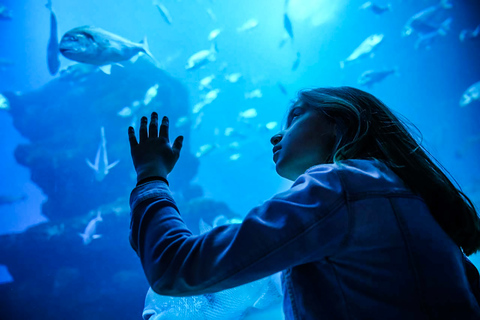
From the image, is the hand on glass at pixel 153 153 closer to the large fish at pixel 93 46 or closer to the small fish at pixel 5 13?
the large fish at pixel 93 46

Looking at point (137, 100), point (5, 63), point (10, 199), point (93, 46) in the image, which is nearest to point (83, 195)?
point (10, 199)

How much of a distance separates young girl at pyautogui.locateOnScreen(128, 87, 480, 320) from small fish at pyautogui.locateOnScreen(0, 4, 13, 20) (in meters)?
13.5

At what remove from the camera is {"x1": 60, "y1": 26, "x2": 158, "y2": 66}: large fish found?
410cm

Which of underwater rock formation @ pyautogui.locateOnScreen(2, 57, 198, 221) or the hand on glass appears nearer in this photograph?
the hand on glass

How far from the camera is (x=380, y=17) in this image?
18.3 metres

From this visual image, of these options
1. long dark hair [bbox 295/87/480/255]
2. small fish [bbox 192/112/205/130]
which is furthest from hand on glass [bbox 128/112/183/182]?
small fish [bbox 192/112/205/130]

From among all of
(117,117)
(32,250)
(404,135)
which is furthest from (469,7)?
(32,250)

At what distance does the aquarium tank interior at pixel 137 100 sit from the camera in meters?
9.16

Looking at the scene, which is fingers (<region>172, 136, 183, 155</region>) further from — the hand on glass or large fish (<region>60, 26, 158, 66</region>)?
large fish (<region>60, 26, 158, 66</region>)

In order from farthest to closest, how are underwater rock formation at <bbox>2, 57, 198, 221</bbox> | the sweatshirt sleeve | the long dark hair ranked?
1. underwater rock formation at <bbox>2, 57, 198, 221</bbox>
2. the long dark hair
3. the sweatshirt sleeve

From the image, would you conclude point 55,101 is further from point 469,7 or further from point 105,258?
point 469,7

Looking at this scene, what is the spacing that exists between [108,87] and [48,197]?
654 cm

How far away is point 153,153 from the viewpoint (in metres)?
0.95

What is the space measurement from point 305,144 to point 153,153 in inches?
25.2
